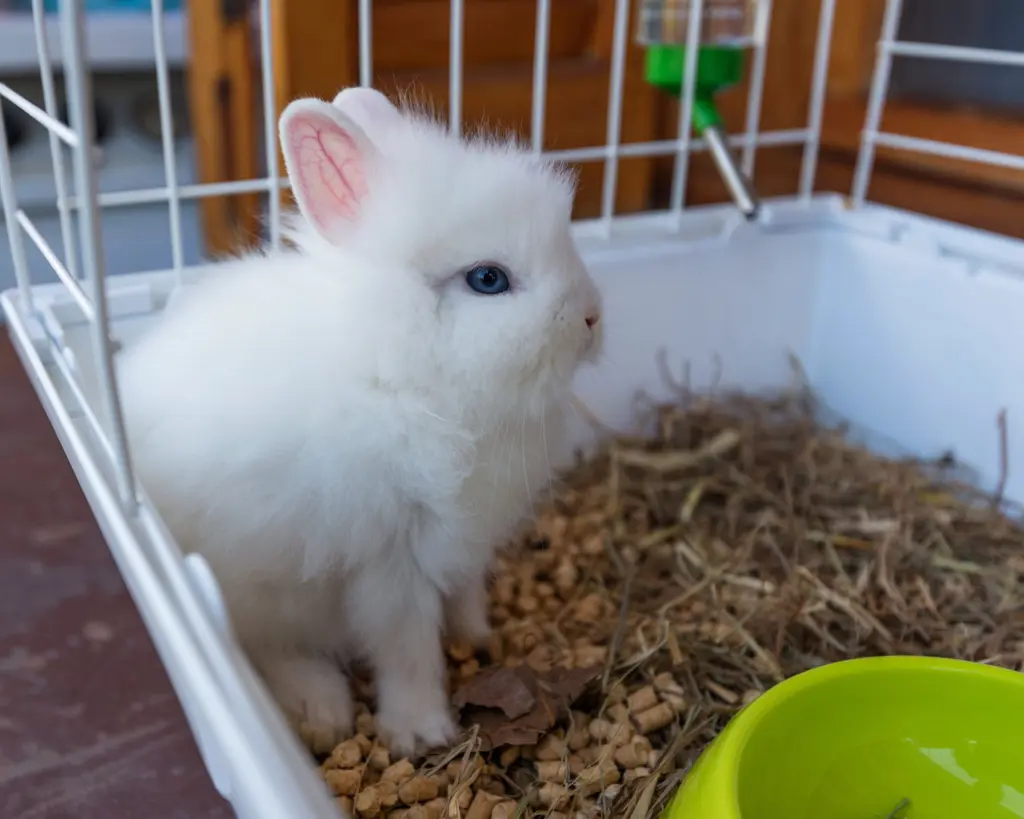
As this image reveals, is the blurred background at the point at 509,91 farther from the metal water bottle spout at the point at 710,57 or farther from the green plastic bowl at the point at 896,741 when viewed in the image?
the green plastic bowl at the point at 896,741

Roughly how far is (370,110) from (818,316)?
3.23 feet

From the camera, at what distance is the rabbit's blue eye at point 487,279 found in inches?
33.7

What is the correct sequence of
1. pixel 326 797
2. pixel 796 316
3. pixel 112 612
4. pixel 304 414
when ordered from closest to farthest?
pixel 326 797, pixel 304 414, pixel 112 612, pixel 796 316

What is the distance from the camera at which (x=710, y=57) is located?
148cm

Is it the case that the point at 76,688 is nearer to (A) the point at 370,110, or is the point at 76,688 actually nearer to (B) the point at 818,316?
(A) the point at 370,110

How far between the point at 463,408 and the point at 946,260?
3.06 ft

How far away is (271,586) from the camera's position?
93 centimetres

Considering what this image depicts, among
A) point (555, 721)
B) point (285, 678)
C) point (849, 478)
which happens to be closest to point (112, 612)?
point (285, 678)

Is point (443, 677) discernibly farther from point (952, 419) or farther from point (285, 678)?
point (952, 419)

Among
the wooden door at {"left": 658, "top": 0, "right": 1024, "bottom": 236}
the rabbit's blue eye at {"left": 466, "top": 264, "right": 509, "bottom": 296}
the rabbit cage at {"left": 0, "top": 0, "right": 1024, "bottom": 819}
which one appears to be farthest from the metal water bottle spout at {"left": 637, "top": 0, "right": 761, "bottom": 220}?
the rabbit's blue eye at {"left": 466, "top": 264, "right": 509, "bottom": 296}

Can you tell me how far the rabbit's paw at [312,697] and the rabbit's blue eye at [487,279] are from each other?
42cm

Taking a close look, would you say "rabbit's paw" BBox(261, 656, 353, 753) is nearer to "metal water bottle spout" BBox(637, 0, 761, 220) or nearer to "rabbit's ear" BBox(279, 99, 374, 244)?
"rabbit's ear" BBox(279, 99, 374, 244)

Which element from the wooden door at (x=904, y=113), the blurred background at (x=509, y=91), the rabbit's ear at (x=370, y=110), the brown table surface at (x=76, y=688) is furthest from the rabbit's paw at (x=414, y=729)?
the wooden door at (x=904, y=113)

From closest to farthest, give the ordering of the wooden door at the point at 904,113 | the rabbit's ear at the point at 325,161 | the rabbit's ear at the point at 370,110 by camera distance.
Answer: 1. the rabbit's ear at the point at 325,161
2. the rabbit's ear at the point at 370,110
3. the wooden door at the point at 904,113
